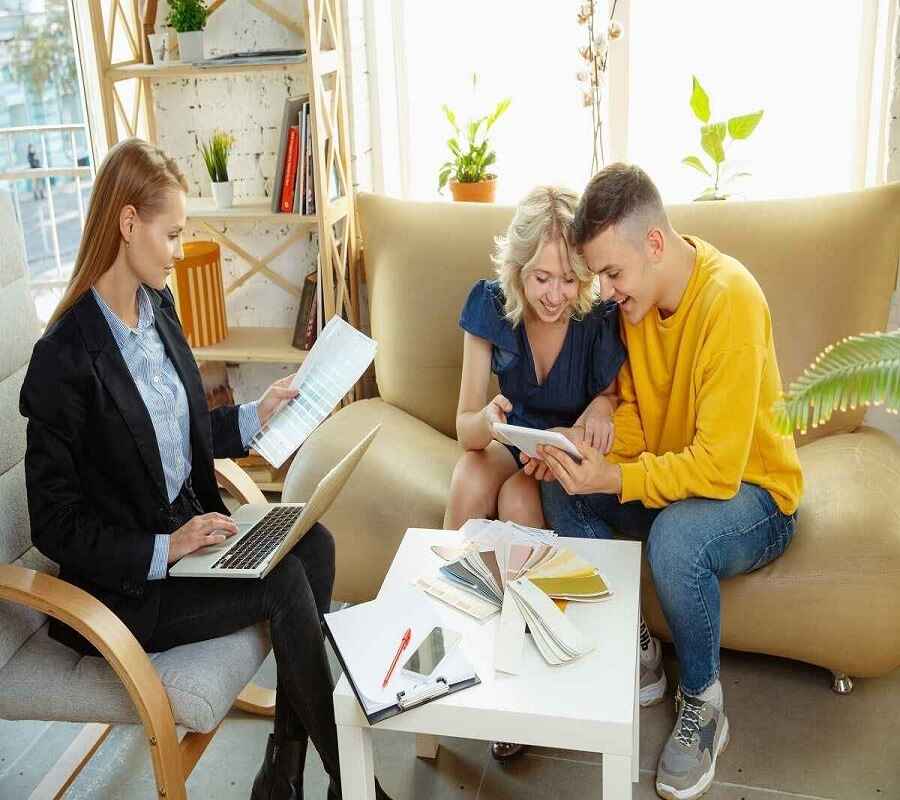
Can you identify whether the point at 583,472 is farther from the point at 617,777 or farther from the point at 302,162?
the point at 302,162

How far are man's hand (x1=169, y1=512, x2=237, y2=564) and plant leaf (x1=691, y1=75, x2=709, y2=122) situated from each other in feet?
5.82

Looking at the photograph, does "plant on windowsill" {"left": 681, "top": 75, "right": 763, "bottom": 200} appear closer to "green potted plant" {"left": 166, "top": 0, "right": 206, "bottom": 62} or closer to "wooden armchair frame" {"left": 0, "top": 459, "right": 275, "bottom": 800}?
"green potted plant" {"left": 166, "top": 0, "right": 206, "bottom": 62}

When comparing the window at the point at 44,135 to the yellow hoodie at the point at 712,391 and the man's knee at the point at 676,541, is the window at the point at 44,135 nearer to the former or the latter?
the yellow hoodie at the point at 712,391

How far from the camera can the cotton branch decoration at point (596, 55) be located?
2879 millimetres

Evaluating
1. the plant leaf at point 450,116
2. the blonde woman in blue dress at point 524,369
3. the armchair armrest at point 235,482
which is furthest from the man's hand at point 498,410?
the plant leaf at point 450,116

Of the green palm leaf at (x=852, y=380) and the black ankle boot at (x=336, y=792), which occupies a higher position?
Result: the green palm leaf at (x=852, y=380)

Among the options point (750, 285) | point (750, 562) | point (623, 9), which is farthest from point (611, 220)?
point (623, 9)

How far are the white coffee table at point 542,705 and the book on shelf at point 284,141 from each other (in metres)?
1.61

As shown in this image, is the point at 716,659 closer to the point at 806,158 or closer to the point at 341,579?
the point at 341,579

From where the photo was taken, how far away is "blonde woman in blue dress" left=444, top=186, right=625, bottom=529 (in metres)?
2.15

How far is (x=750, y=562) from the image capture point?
6.73 ft

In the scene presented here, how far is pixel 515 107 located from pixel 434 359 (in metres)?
0.98

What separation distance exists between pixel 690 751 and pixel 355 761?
72 cm

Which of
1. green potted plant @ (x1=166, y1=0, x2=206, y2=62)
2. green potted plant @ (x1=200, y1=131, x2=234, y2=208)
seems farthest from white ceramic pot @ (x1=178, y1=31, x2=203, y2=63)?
green potted plant @ (x1=200, y1=131, x2=234, y2=208)
